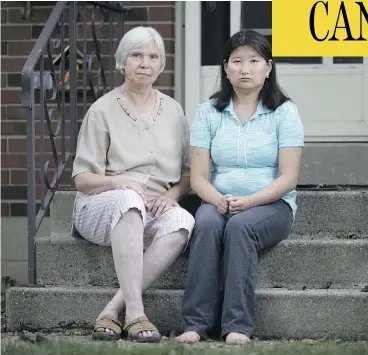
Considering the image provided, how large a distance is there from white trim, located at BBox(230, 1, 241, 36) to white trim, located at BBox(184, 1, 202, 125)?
19 cm

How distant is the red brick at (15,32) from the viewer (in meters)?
6.69

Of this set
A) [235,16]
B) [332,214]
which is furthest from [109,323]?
[235,16]

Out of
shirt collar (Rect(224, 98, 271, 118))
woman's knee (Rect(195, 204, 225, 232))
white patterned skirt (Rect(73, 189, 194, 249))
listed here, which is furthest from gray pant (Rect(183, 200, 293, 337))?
shirt collar (Rect(224, 98, 271, 118))

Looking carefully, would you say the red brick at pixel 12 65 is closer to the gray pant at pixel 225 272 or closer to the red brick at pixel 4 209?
the red brick at pixel 4 209

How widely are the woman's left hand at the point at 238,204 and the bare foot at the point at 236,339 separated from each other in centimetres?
59

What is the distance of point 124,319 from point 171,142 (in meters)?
0.89

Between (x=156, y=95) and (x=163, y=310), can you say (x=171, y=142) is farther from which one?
(x=163, y=310)

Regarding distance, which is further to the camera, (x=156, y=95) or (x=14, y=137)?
(x=14, y=137)

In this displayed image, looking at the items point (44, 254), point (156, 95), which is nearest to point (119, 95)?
point (156, 95)

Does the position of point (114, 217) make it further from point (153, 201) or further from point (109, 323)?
point (109, 323)

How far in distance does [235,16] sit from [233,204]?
6.36 ft

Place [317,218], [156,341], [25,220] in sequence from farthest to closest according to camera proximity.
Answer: [25,220] < [317,218] < [156,341]

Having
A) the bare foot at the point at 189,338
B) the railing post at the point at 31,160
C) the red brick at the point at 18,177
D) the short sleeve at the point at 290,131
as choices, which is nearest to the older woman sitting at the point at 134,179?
the bare foot at the point at 189,338

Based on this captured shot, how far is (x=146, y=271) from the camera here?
5035 mm
